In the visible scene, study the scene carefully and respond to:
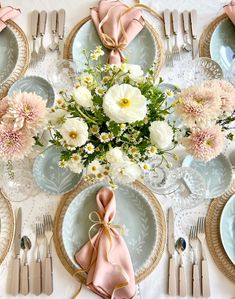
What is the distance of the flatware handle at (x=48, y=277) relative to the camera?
92 centimetres

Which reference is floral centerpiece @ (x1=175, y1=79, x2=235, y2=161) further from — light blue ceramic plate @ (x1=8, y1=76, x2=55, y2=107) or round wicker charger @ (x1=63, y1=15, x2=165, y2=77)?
light blue ceramic plate @ (x1=8, y1=76, x2=55, y2=107)

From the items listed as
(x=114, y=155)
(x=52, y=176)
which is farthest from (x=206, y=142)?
(x=52, y=176)

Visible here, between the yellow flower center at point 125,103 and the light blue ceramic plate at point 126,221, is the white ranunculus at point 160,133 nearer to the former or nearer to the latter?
the yellow flower center at point 125,103

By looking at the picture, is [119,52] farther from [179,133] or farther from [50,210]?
[50,210]

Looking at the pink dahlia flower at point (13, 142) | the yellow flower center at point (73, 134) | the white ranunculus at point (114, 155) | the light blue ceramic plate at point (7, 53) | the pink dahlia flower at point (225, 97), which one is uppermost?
the light blue ceramic plate at point (7, 53)

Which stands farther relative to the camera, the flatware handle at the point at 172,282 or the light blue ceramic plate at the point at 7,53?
the light blue ceramic plate at the point at 7,53

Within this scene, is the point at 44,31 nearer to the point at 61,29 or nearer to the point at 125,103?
the point at 61,29

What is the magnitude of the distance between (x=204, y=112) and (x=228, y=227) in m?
0.45

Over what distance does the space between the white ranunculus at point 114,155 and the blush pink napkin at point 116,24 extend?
467mm

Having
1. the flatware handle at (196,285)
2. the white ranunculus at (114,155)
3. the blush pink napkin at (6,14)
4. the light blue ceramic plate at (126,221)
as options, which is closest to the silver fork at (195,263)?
the flatware handle at (196,285)

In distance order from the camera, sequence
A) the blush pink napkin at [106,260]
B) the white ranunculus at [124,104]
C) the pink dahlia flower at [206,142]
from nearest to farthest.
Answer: the white ranunculus at [124,104] → the pink dahlia flower at [206,142] → the blush pink napkin at [106,260]

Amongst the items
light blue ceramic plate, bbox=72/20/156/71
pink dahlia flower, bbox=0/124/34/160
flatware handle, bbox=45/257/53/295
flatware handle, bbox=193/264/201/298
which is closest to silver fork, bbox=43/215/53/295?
flatware handle, bbox=45/257/53/295

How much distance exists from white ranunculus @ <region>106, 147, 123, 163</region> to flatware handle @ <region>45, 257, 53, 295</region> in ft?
1.40

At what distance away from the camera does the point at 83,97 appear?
66 cm
